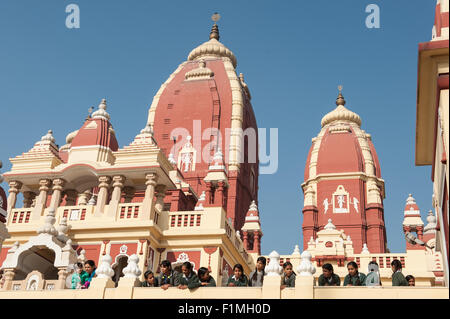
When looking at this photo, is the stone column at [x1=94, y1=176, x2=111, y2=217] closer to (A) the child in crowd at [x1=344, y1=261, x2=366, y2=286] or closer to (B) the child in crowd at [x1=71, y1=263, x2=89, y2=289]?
(B) the child in crowd at [x1=71, y1=263, x2=89, y2=289]

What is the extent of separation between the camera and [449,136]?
Answer: 9.08 m

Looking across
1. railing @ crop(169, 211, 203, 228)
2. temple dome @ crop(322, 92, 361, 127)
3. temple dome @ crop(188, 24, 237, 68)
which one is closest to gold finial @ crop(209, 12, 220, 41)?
temple dome @ crop(188, 24, 237, 68)

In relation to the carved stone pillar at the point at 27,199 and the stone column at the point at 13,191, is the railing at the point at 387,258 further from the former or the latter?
the stone column at the point at 13,191

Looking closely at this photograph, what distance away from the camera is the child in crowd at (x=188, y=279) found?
11.4m

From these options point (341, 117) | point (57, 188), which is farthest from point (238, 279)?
point (341, 117)

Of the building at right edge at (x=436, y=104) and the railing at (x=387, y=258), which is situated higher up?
the railing at (x=387, y=258)

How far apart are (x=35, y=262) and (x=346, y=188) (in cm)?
2336

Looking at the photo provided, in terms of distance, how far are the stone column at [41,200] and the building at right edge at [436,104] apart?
14528 millimetres

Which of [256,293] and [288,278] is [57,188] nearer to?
[288,278]

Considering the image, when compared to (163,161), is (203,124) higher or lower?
higher

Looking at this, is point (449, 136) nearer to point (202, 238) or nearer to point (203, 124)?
point (202, 238)

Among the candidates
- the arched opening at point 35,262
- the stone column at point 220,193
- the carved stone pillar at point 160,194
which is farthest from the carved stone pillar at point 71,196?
the stone column at point 220,193
